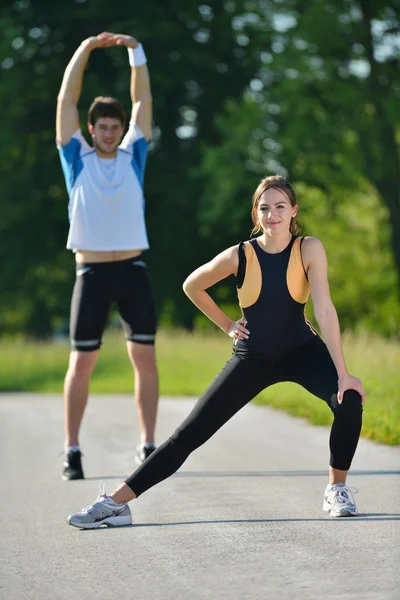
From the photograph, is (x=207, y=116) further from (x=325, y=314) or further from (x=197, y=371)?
(x=325, y=314)

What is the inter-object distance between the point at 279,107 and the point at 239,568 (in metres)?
27.4

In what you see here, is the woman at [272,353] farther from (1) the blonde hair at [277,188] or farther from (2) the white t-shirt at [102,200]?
(2) the white t-shirt at [102,200]

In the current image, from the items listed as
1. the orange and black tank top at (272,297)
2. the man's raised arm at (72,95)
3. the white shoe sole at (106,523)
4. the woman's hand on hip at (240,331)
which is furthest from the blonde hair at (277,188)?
the man's raised arm at (72,95)

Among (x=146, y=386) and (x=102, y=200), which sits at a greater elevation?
(x=102, y=200)

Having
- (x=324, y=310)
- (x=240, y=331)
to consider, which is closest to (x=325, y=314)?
(x=324, y=310)

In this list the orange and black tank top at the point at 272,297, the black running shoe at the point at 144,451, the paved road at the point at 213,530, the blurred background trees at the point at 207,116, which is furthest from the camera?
the blurred background trees at the point at 207,116

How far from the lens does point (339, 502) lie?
634 cm

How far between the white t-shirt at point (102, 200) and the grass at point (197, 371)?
103 inches

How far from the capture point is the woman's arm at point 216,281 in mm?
6449

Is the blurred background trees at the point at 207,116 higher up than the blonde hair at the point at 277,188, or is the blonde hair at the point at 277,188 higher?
the blurred background trees at the point at 207,116

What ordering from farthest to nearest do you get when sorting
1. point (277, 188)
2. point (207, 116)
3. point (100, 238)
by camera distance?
point (207, 116), point (100, 238), point (277, 188)

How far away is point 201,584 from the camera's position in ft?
15.8

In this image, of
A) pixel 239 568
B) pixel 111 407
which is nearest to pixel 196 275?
pixel 239 568

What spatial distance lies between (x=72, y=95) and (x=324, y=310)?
9.66 ft
